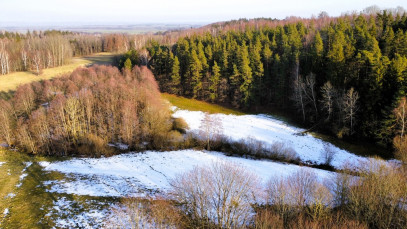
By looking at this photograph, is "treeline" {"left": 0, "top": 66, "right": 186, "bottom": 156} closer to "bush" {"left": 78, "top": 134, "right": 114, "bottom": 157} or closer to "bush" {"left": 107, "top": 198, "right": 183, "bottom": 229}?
→ "bush" {"left": 78, "top": 134, "right": 114, "bottom": 157}

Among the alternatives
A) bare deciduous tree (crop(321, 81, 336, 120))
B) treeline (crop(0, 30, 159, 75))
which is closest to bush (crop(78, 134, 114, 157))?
bare deciduous tree (crop(321, 81, 336, 120))

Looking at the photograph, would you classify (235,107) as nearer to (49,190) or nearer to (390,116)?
(390,116)

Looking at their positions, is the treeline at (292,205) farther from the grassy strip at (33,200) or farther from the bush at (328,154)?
the bush at (328,154)

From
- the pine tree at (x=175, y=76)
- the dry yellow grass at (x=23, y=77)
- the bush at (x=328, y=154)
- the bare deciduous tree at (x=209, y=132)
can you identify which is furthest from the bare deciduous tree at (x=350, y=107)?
the dry yellow grass at (x=23, y=77)

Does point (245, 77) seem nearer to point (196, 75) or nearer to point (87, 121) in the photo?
point (196, 75)

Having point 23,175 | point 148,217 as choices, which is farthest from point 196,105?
point 148,217
